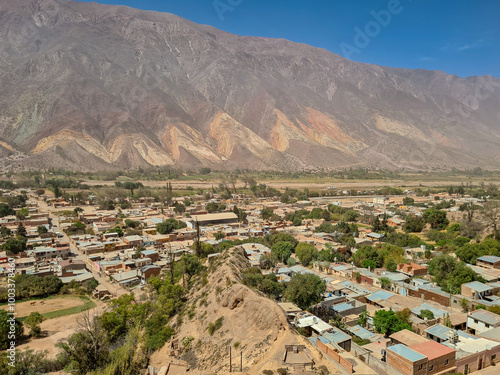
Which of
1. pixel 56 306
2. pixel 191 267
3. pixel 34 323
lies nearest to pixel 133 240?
pixel 56 306

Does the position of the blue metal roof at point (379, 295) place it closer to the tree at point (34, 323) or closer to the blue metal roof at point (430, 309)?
the blue metal roof at point (430, 309)

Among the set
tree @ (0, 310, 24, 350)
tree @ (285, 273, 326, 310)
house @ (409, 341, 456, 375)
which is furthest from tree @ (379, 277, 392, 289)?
tree @ (0, 310, 24, 350)

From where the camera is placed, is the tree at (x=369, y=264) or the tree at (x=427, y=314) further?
the tree at (x=369, y=264)

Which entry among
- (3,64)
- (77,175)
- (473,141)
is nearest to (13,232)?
(77,175)

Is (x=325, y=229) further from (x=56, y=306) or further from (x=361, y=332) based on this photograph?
(x=56, y=306)

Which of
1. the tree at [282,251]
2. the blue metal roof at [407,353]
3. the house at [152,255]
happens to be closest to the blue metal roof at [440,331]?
the blue metal roof at [407,353]

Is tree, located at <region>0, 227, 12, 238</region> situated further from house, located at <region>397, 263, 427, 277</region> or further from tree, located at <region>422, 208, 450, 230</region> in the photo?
tree, located at <region>422, 208, 450, 230</region>
